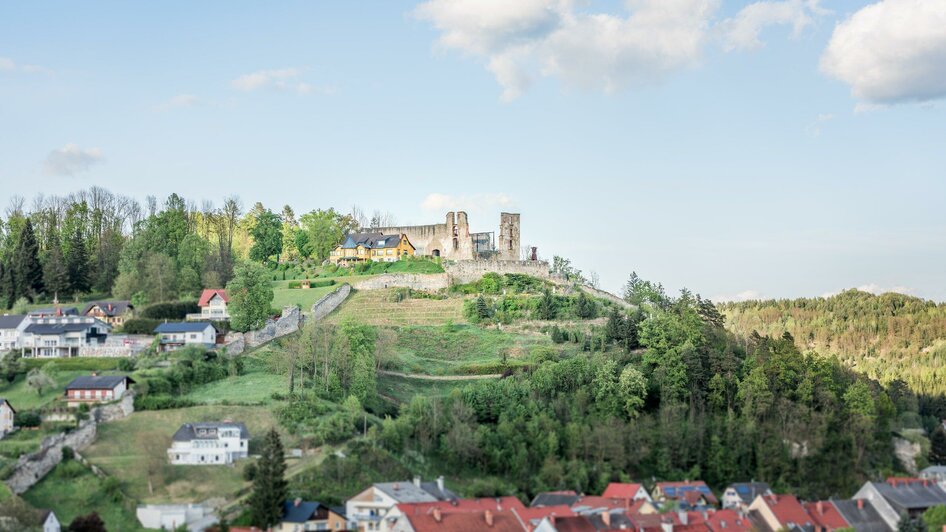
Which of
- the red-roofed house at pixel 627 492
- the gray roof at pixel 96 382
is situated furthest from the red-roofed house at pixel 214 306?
the red-roofed house at pixel 627 492

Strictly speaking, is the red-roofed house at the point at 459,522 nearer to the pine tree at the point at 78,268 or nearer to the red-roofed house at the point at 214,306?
the red-roofed house at the point at 214,306

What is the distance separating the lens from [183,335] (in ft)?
235

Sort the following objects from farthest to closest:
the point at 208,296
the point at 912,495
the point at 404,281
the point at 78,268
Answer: the point at 404,281 < the point at 78,268 < the point at 208,296 < the point at 912,495

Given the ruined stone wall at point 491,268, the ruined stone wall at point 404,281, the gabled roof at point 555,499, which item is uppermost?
the ruined stone wall at point 491,268

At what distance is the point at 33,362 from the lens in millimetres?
67938

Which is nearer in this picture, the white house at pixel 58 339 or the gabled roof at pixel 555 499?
the gabled roof at pixel 555 499

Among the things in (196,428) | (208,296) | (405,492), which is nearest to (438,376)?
(208,296)

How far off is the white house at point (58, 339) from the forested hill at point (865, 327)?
64.9 metres

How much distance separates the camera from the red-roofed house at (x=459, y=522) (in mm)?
48250

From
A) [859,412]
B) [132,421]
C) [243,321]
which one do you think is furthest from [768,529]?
[243,321]

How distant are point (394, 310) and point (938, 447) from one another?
4129cm

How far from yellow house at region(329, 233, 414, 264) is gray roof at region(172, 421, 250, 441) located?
156 ft

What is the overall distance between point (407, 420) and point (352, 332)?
13028 mm

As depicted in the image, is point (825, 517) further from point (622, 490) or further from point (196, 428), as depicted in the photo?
point (196, 428)
